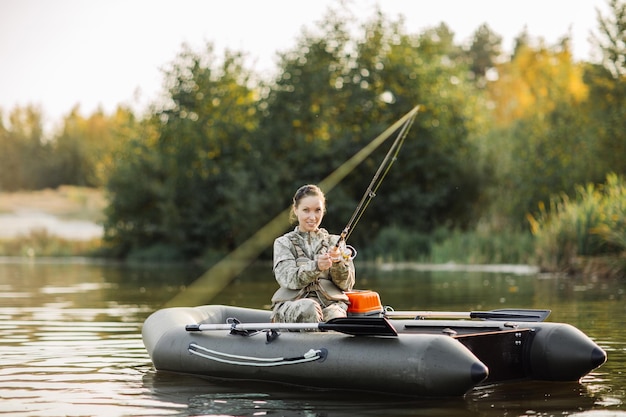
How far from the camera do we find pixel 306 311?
852cm

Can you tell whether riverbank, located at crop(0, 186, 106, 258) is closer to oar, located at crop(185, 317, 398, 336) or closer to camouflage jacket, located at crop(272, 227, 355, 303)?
camouflage jacket, located at crop(272, 227, 355, 303)

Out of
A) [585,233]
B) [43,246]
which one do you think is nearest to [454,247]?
[585,233]

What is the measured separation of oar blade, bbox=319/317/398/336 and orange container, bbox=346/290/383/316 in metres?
0.65

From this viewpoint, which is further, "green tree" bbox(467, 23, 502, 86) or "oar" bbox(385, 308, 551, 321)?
"green tree" bbox(467, 23, 502, 86)

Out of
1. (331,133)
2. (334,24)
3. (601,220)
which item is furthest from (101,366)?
(334,24)

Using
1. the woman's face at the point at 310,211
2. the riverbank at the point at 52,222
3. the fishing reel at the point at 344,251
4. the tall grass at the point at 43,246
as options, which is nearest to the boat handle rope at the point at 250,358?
the fishing reel at the point at 344,251

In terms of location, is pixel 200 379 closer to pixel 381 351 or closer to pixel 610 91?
pixel 381 351

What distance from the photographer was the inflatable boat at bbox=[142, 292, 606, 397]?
24.8 ft

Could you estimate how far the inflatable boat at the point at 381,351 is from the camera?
7.55m

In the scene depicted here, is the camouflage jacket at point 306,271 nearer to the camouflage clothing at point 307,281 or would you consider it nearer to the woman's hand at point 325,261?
the camouflage clothing at point 307,281

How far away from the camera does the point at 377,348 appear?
25.6 ft

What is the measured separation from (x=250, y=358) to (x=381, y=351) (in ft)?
3.87

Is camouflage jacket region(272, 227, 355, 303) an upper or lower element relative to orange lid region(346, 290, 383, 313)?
upper

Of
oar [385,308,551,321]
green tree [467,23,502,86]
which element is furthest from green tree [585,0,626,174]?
green tree [467,23,502,86]
